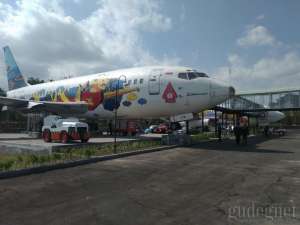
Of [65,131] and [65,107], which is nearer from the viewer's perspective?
[65,131]

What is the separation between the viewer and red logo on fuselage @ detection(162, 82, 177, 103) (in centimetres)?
→ 2019

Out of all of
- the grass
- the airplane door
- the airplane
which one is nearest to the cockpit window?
the airplane

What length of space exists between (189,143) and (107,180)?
12940mm

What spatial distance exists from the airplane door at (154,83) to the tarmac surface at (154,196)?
33.9ft

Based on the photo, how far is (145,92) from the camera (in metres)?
21.6

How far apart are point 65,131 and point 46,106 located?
858 cm

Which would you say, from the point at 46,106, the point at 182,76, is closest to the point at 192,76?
the point at 182,76

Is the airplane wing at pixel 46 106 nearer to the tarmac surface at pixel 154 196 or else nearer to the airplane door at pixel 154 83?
the airplane door at pixel 154 83

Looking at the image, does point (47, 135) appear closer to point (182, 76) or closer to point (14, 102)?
point (14, 102)

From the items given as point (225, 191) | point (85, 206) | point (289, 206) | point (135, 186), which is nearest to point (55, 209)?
point (85, 206)

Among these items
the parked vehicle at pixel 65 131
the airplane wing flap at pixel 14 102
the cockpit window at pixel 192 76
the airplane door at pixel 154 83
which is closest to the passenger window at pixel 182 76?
the cockpit window at pixel 192 76

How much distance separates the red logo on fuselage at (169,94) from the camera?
20.2 m

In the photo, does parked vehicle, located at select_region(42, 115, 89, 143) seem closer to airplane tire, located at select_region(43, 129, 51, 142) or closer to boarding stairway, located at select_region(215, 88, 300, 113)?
airplane tire, located at select_region(43, 129, 51, 142)

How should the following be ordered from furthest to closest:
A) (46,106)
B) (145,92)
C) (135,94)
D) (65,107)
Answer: (65,107)
(46,106)
(135,94)
(145,92)
